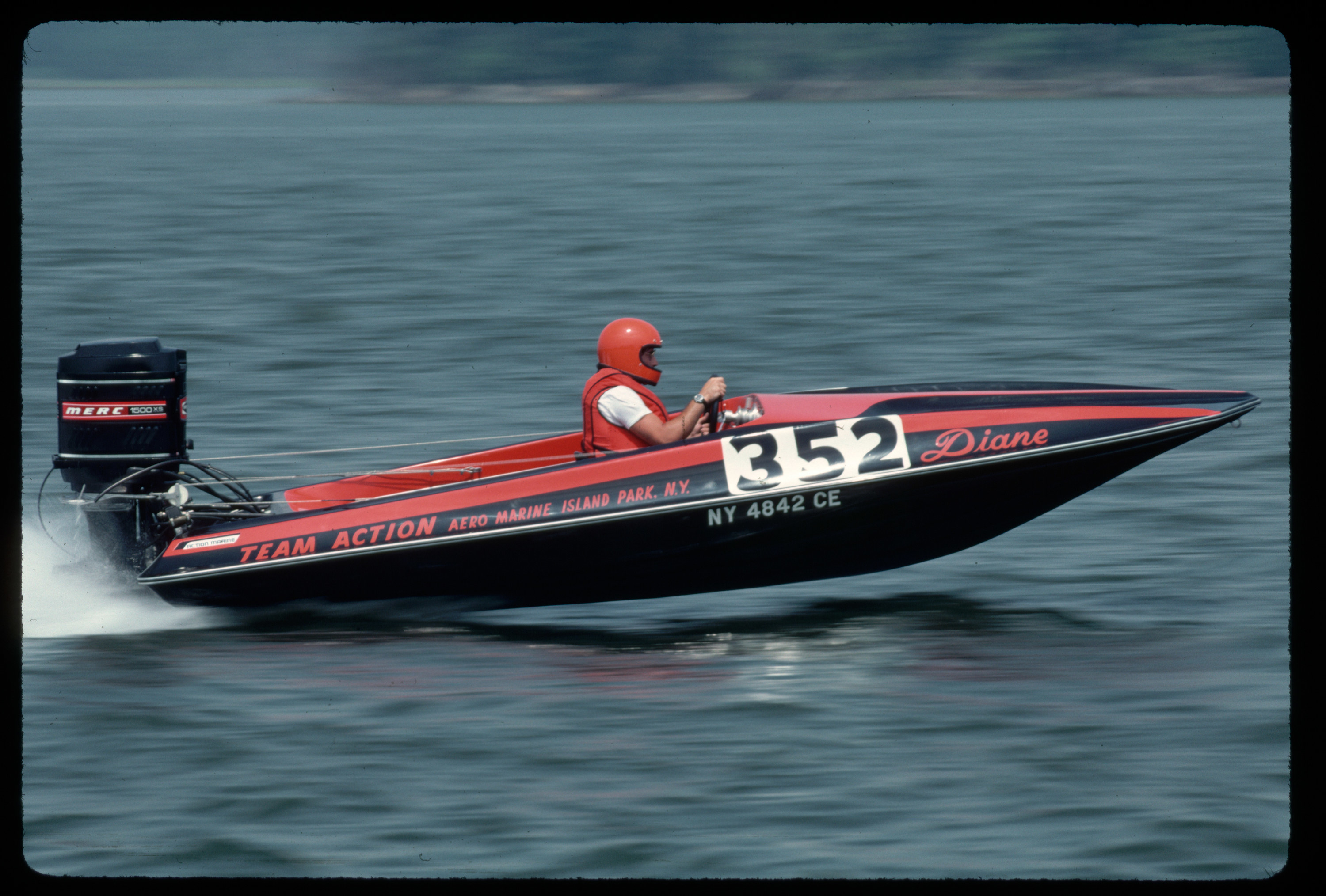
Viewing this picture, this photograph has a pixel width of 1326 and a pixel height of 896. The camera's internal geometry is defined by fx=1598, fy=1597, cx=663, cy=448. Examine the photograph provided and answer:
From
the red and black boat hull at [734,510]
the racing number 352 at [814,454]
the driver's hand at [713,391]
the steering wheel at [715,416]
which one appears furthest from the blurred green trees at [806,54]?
the racing number 352 at [814,454]

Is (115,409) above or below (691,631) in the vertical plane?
above

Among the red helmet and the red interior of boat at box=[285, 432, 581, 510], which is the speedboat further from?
the red interior of boat at box=[285, 432, 581, 510]

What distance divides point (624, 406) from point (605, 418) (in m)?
0.12

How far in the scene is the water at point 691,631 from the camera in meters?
4.97

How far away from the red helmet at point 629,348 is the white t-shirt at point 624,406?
0.31 feet

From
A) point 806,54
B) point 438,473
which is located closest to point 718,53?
point 806,54

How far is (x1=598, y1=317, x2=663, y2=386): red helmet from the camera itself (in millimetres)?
7238

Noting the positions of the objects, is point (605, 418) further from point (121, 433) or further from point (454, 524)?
point (121, 433)

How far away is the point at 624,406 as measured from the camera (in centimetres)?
722

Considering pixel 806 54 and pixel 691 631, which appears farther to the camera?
pixel 806 54

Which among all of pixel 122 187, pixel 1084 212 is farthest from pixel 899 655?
pixel 122 187

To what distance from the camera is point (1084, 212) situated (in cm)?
2250

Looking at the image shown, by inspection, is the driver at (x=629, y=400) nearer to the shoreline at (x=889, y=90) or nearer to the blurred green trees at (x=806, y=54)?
the blurred green trees at (x=806, y=54)

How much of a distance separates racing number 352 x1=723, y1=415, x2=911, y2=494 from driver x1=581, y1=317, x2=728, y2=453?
1.05 feet
